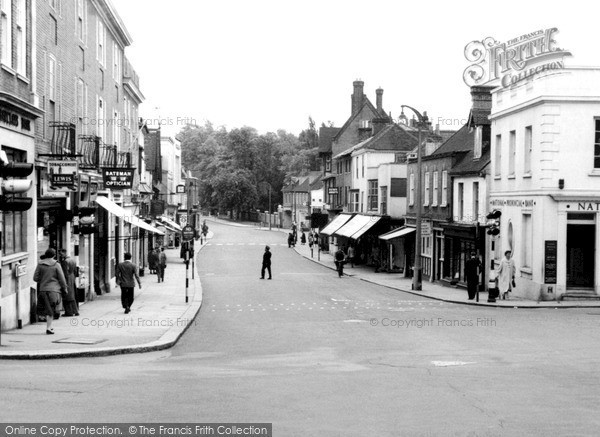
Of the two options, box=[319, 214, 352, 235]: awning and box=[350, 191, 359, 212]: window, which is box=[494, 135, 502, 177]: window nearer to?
box=[319, 214, 352, 235]: awning

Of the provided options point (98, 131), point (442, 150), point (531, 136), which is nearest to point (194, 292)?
point (98, 131)

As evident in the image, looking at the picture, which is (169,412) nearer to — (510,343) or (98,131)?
(510,343)

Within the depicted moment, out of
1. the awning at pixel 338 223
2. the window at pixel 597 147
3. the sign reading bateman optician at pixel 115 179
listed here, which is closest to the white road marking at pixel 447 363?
the sign reading bateman optician at pixel 115 179

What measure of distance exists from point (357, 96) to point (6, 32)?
6783cm

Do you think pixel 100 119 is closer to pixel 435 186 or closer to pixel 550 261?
pixel 550 261

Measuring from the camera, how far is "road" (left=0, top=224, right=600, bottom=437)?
9.82 meters

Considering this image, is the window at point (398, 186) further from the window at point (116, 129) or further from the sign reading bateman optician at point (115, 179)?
the sign reading bateman optician at point (115, 179)

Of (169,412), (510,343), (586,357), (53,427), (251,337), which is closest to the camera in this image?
(53,427)

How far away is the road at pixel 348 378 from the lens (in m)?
9.82

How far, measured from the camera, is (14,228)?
19891mm

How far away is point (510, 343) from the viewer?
1792 centimetres

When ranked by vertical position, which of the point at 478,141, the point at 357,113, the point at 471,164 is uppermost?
the point at 357,113

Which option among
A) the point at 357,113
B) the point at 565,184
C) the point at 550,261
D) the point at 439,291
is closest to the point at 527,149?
the point at 565,184

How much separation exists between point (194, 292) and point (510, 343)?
18388 millimetres
